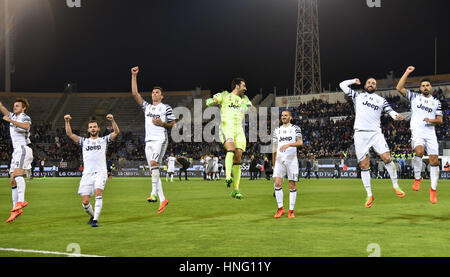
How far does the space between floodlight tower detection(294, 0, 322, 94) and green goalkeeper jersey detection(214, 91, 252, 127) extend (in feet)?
142

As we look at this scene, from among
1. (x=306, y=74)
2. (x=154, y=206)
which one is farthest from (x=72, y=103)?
(x=154, y=206)

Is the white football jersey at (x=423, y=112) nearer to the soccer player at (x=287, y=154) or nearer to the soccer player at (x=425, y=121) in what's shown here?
the soccer player at (x=425, y=121)

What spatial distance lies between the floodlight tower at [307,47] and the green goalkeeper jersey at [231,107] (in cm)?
4340

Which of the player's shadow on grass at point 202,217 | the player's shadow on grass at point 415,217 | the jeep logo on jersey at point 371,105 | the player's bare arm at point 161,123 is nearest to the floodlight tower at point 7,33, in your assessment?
the player's bare arm at point 161,123

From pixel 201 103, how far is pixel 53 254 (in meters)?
64.3

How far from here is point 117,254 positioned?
267 inches

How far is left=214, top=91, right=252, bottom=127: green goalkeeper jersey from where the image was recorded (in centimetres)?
1362

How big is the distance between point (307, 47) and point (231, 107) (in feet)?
151

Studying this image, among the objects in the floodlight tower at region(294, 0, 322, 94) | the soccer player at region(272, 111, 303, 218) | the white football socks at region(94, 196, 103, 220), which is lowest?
the white football socks at region(94, 196, 103, 220)

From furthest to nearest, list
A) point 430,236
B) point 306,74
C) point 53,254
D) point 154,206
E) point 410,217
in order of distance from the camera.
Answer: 1. point 306,74
2. point 154,206
3. point 410,217
4. point 430,236
5. point 53,254

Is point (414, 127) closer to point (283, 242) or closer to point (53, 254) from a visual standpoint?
point (283, 242)

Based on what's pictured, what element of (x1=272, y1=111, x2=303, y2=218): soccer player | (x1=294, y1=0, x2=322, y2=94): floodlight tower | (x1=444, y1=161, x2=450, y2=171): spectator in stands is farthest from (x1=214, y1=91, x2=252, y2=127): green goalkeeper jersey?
(x1=294, y1=0, x2=322, y2=94): floodlight tower

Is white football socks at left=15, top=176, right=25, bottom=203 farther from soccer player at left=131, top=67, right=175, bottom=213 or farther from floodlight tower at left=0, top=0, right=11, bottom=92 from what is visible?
floodlight tower at left=0, top=0, right=11, bottom=92

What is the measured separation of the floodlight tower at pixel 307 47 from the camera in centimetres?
5547
